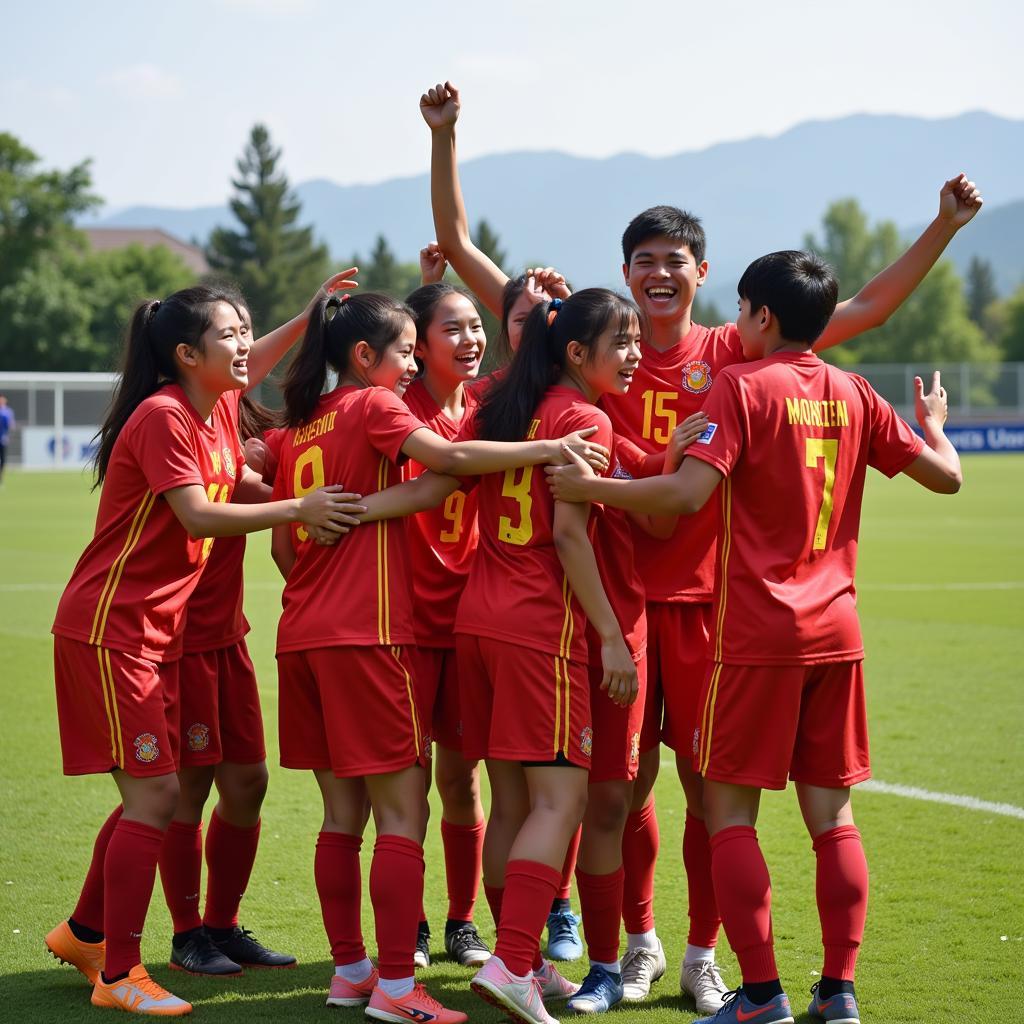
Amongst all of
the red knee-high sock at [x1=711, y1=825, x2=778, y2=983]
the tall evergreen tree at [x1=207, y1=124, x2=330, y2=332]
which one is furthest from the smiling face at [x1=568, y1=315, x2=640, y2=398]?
the tall evergreen tree at [x1=207, y1=124, x2=330, y2=332]

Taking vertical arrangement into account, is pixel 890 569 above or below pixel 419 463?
below

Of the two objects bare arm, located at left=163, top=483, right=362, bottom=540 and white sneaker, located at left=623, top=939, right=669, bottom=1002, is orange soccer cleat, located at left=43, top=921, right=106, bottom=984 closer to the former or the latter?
bare arm, located at left=163, top=483, right=362, bottom=540

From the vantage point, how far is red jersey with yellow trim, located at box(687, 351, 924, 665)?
379 cm

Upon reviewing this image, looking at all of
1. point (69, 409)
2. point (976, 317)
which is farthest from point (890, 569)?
point (976, 317)

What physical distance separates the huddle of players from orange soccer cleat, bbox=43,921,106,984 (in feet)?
0.06

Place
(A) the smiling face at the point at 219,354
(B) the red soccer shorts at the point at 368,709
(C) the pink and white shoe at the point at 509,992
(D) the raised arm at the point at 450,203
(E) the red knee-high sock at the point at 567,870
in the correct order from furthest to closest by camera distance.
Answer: (D) the raised arm at the point at 450,203, (E) the red knee-high sock at the point at 567,870, (A) the smiling face at the point at 219,354, (B) the red soccer shorts at the point at 368,709, (C) the pink and white shoe at the point at 509,992

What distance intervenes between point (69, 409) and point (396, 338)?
41.3 m

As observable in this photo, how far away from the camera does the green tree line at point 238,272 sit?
5750 centimetres

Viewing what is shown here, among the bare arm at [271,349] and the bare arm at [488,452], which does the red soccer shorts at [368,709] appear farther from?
the bare arm at [271,349]

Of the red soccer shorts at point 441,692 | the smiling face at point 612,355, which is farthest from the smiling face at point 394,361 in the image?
the red soccer shorts at point 441,692

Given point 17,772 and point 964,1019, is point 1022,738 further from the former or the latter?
point 17,772

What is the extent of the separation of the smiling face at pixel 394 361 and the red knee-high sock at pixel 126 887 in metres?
1.50

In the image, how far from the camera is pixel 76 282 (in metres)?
61.5

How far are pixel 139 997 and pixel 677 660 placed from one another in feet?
6.20
